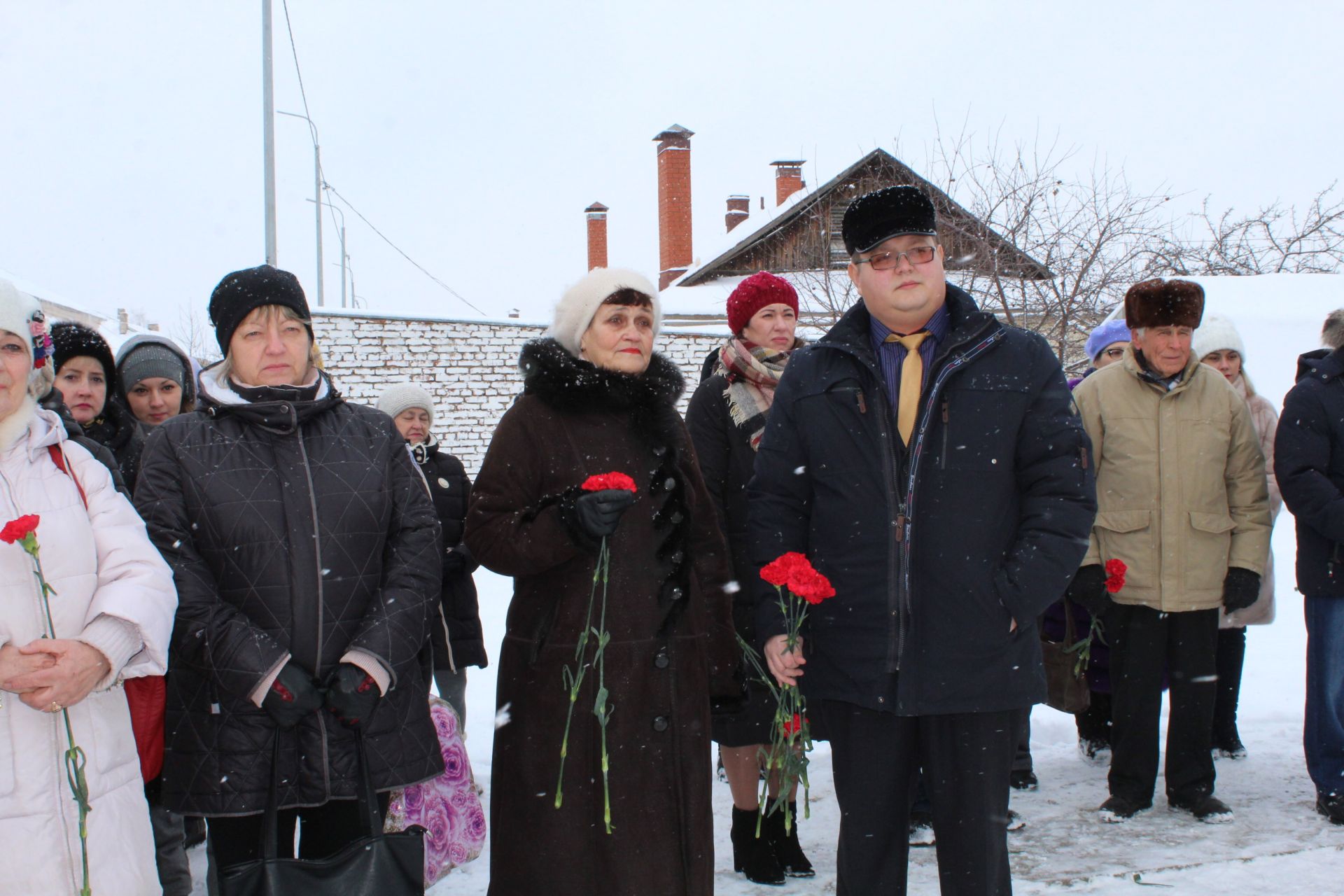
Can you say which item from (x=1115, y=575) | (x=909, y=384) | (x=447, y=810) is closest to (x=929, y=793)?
(x=909, y=384)

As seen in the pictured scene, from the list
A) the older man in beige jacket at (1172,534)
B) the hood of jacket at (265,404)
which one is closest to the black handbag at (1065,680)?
the older man in beige jacket at (1172,534)

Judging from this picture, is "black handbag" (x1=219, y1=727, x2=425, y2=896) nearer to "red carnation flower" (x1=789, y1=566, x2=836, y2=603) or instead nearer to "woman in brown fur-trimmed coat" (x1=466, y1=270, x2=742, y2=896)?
"woman in brown fur-trimmed coat" (x1=466, y1=270, x2=742, y2=896)

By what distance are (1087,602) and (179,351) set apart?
3600 mm

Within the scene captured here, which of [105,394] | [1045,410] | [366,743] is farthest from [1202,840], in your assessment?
[105,394]

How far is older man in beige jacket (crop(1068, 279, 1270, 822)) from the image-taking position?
3709mm

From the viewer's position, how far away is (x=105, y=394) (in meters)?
3.63

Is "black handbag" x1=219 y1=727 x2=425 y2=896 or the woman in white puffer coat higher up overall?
the woman in white puffer coat

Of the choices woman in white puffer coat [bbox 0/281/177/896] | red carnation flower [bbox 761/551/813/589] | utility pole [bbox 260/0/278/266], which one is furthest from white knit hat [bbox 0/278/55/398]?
utility pole [bbox 260/0/278/266]

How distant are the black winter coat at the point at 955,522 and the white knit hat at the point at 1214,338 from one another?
7.88ft

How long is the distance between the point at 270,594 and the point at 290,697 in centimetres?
27

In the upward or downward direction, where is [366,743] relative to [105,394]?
downward

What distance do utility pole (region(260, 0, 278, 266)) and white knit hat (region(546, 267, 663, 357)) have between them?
7191 mm

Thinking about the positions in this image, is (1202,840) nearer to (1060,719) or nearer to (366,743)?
(1060,719)

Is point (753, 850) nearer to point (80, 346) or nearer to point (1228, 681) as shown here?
point (1228, 681)
